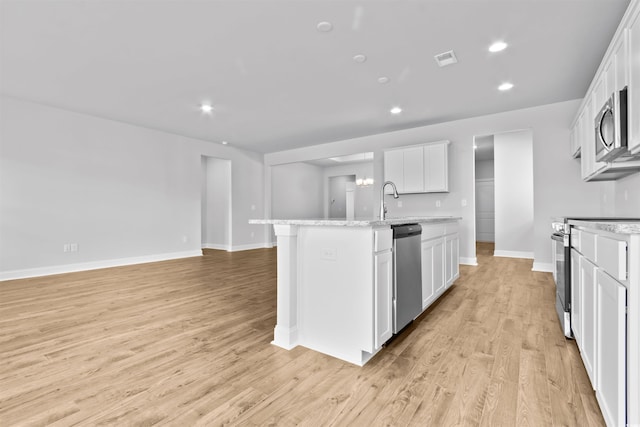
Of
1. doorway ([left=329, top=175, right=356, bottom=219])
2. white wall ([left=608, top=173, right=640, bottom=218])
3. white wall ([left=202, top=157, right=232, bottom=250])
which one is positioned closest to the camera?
white wall ([left=608, top=173, right=640, bottom=218])

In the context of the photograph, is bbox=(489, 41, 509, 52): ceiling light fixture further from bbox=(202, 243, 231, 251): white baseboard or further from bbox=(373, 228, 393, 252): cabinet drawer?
bbox=(202, 243, 231, 251): white baseboard

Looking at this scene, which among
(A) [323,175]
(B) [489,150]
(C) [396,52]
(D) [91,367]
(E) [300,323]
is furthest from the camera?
(A) [323,175]

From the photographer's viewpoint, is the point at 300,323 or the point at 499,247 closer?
the point at 300,323

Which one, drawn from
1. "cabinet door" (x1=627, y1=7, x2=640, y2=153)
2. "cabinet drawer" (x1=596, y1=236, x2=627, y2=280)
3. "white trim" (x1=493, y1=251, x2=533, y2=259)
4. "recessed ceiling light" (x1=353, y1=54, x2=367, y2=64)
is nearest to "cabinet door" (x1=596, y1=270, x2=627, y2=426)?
"cabinet drawer" (x1=596, y1=236, x2=627, y2=280)

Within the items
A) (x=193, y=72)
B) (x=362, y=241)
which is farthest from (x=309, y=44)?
(x=362, y=241)

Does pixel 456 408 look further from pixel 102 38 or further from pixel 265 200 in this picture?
pixel 265 200

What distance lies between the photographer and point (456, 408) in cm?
145

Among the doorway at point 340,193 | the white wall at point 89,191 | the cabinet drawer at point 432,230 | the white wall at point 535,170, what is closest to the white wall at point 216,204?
the white wall at point 89,191

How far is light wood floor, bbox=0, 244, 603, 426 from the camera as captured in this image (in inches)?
55.4

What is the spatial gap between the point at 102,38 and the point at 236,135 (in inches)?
141

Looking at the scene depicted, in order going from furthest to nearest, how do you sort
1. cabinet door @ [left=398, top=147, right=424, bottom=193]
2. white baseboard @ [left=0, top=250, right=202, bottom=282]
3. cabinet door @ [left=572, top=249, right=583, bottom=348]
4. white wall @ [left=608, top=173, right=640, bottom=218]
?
1. cabinet door @ [left=398, top=147, right=424, bottom=193]
2. white baseboard @ [left=0, top=250, right=202, bottom=282]
3. white wall @ [left=608, top=173, right=640, bottom=218]
4. cabinet door @ [left=572, top=249, right=583, bottom=348]

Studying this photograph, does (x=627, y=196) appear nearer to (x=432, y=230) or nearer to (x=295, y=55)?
(x=432, y=230)

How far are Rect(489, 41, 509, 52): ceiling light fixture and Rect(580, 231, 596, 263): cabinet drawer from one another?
2021 mm

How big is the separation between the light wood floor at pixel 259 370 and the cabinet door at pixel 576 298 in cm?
16
